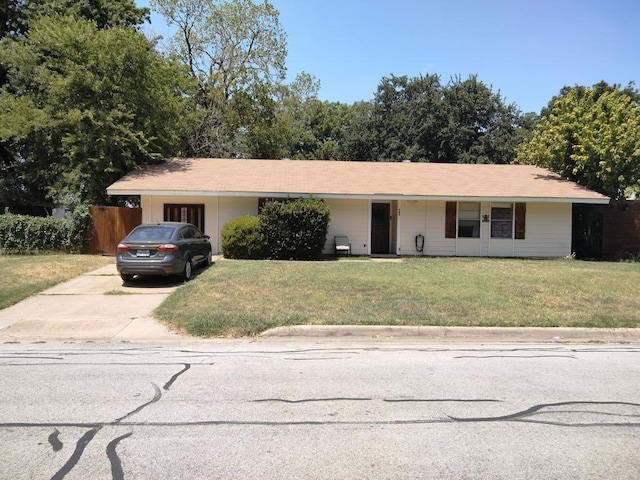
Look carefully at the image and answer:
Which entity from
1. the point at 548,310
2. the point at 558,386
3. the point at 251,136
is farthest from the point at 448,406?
the point at 251,136

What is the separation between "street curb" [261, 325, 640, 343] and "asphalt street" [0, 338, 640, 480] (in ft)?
3.62

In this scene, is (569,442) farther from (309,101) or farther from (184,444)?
(309,101)

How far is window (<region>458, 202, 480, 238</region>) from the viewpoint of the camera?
2025cm

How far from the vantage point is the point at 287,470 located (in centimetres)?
353

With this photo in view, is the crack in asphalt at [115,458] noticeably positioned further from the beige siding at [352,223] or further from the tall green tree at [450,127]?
the tall green tree at [450,127]

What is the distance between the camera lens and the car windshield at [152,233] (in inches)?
496

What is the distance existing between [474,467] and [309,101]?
49383 millimetres

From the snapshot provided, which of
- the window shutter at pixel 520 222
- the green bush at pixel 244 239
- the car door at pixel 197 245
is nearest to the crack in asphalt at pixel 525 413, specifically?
the car door at pixel 197 245

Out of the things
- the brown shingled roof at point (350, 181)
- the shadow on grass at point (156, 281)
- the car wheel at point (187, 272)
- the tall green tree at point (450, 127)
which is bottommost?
the shadow on grass at point (156, 281)

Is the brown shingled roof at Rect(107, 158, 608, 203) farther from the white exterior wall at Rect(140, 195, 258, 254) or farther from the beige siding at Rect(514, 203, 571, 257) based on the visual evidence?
the beige siding at Rect(514, 203, 571, 257)

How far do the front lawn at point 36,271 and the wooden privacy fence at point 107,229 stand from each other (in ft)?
2.86

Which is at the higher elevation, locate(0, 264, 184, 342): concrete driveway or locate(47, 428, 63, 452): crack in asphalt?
locate(47, 428, 63, 452): crack in asphalt

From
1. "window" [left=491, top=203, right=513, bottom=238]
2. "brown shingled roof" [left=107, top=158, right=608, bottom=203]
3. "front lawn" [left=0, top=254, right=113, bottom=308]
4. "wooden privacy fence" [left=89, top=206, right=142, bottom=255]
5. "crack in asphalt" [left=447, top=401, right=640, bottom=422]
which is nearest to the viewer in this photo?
"crack in asphalt" [left=447, top=401, right=640, bottom=422]

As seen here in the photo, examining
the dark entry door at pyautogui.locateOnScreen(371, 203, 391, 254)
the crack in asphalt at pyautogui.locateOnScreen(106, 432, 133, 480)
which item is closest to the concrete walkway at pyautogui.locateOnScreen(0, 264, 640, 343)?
the crack in asphalt at pyautogui.locateOnScreen(106, 432, 133, 480)
